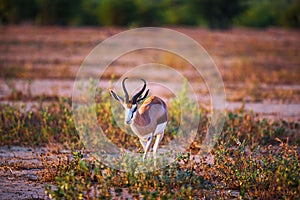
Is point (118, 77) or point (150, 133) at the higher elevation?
point (118, 77)

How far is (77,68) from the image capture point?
1834 centimetres

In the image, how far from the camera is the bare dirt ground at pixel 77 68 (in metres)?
7.76

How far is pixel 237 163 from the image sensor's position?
7.02 m

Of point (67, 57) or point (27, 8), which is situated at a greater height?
point (27, 8)

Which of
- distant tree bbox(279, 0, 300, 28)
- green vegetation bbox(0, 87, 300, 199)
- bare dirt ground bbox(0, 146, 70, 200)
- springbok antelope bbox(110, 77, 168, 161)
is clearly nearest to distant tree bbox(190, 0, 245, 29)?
distant tree bbox(279, 0, 300, 28)

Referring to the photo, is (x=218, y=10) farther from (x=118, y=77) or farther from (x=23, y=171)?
(x=23, y=171)

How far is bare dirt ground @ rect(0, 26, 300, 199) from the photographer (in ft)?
25.5

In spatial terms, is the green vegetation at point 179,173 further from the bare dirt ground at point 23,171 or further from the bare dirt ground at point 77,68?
the bare dirt ground at point 77,68

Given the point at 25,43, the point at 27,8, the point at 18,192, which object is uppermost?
the point at 27,8

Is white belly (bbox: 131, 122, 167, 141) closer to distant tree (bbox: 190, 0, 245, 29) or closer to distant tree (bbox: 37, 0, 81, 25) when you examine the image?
distant tree (bbox: 37, 0, 81, 25)

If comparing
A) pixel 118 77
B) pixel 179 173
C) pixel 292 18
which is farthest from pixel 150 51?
pixel 292 18

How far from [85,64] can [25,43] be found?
4933mm

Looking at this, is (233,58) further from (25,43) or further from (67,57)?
(25,43)

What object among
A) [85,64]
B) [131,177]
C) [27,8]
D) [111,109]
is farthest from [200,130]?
[27,8]
